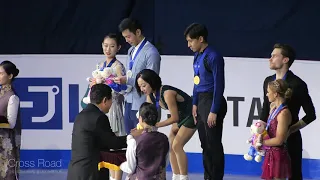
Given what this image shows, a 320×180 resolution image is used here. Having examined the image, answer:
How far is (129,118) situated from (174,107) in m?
0.59

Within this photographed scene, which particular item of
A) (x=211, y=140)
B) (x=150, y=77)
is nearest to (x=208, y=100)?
(x=211, y=140)

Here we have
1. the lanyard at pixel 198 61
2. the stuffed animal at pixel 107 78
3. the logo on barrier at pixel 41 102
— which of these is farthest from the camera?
the logo on barrier at pixel 41 102

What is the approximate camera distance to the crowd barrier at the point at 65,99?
9.09 meters

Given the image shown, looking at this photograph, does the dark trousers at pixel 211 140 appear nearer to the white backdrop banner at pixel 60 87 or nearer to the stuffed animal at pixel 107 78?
the stuffed animal at pixel 107 78

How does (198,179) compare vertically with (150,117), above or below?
below

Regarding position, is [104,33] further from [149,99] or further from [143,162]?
[143,162]

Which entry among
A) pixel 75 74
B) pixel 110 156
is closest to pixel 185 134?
pixel 110 156

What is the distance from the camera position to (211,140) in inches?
293

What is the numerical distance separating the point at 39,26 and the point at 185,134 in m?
2.79

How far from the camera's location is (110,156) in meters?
6.40

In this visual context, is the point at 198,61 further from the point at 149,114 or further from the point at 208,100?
the point at 149,114

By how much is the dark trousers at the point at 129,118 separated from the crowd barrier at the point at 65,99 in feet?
4.14

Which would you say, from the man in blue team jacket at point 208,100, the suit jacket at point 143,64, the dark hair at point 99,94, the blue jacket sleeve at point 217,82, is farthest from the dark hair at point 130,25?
the dark hair at point 99,94

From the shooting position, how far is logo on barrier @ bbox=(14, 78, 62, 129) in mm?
9383
